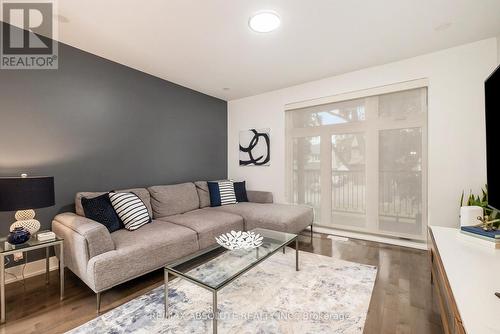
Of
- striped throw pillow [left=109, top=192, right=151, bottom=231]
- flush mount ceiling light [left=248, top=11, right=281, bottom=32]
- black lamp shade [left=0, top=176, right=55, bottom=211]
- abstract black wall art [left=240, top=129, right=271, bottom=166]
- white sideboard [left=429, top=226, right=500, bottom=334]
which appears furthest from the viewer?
abstract black wall art [left=240, top=129, right=271, bottom=166]

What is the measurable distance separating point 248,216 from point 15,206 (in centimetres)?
227

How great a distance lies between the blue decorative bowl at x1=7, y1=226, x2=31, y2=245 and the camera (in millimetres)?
1730

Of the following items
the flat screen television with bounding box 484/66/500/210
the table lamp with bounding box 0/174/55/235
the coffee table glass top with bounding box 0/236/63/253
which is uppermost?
the flat screen television with bounding box 484/66/500/210

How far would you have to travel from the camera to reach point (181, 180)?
372 centimetres

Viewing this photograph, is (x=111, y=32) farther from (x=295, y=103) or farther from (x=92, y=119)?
(x=295, y=103)

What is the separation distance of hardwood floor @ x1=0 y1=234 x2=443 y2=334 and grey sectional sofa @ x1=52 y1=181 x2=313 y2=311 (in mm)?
189

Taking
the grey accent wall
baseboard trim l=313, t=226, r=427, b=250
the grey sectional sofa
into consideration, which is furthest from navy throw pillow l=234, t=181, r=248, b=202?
baseboard trim l=313, t=226, r=427, b=250

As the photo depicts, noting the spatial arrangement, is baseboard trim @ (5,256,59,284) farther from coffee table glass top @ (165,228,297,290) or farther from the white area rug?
coffee table glass top @ (165,228,297,290)

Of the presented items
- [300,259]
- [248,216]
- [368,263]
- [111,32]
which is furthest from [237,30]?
[368,263]

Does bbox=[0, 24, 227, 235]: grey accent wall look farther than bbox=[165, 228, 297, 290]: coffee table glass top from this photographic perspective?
Yes

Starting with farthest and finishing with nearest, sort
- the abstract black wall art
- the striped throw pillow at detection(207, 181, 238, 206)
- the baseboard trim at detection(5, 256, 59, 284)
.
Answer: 1. the abstract black wall art
2. the striped throw pillow at detection(207, 181, 238, 206)
3. the baseboard trim at detection(5, 256, 59, 284)

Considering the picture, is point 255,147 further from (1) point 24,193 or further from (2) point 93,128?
(1) point 24,193

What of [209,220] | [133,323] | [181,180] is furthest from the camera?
[181,180]

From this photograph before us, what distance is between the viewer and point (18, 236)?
174cm
